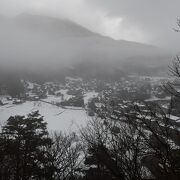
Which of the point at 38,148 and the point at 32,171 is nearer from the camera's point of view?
the point at 32,171

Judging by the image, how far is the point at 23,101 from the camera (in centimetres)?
17188

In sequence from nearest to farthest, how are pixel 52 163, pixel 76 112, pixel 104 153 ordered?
1. pixel 104 153
2. pixel 52 163
3. pixel 76 112

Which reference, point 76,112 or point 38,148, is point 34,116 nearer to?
point 38,148

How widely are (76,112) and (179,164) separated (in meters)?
123

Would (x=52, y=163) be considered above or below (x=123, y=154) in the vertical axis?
below

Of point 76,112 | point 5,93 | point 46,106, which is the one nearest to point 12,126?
point 76,112

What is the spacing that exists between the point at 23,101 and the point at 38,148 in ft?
485

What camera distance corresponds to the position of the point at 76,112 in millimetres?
130750

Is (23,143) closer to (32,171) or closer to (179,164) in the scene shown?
(32,171)

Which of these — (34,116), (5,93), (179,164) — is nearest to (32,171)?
(34,116)

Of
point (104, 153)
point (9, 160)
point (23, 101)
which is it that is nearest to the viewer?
point (104, 153)

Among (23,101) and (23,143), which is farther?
(23,101)

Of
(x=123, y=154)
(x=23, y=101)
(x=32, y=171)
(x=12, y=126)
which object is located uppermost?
(x=123, y=154)

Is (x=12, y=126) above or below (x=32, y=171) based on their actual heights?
above
